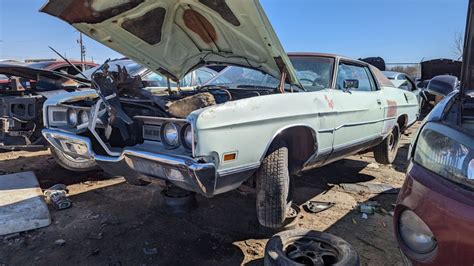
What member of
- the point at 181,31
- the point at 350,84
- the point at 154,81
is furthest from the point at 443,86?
the point at 154,81

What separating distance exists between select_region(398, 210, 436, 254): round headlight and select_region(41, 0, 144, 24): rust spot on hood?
261 centimetres

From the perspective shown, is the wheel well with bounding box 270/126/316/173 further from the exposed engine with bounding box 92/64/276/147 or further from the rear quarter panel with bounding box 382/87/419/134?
the rear quarter panel with bounding box 382/87/419/134

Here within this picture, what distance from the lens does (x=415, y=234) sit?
176 cm

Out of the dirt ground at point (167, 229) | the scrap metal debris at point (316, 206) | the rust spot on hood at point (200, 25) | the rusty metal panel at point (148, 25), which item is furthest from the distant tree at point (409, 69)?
the rusty metal panel at point (148, 25)

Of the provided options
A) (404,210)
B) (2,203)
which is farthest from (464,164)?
(2,203)

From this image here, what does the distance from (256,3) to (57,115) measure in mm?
2259

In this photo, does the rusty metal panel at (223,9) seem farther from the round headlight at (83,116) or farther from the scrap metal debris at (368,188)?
the scrap metal debris at (368,188)

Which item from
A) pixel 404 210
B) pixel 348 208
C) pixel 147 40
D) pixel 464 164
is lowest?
pixel 348 208

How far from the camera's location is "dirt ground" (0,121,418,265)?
2.92 m

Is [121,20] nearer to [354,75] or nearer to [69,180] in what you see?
[69,180]

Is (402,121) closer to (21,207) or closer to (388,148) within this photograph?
(388,148)

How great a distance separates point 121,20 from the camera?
11.0ft

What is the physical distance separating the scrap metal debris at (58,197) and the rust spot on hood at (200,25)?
225 centimetres

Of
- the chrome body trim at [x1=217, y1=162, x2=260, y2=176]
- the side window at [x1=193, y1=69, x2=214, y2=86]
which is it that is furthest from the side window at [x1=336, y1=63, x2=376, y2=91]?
the side window at [x1=193, y1=69, x2=214, y2=86]
